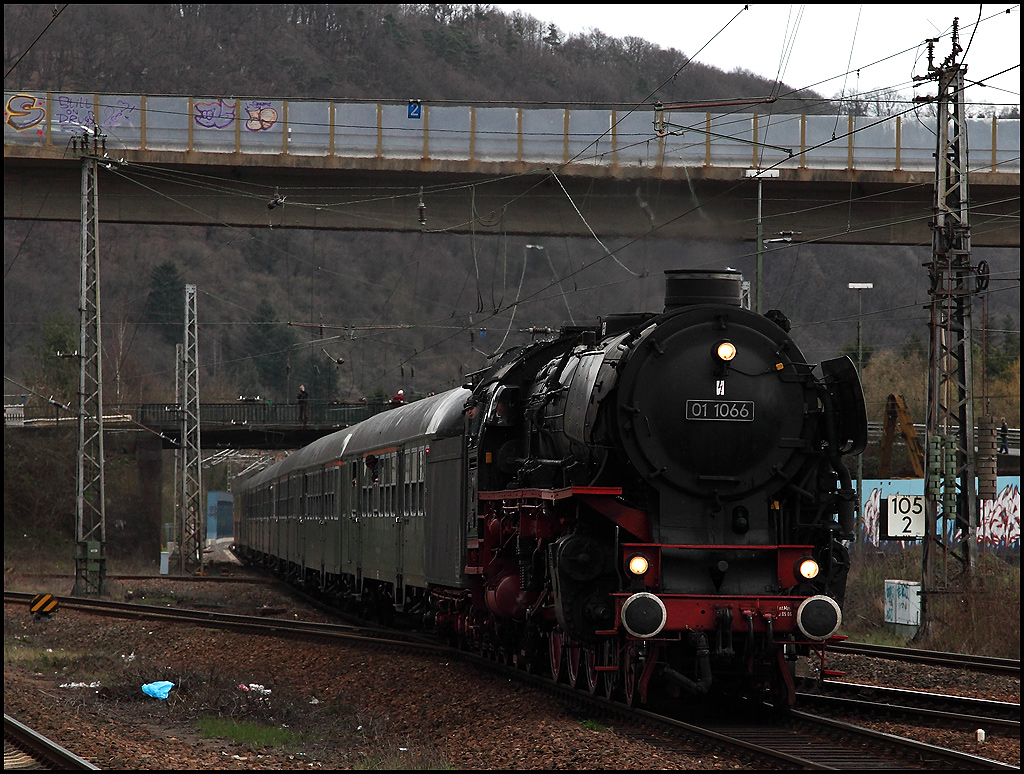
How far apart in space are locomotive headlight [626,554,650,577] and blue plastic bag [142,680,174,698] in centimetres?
573

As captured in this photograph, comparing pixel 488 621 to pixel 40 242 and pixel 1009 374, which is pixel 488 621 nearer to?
pixel 1009 374

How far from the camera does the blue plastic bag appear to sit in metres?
13.0

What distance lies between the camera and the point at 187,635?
1931 cm

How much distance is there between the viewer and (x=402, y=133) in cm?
2612

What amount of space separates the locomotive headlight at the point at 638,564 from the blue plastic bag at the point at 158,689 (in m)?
5.73

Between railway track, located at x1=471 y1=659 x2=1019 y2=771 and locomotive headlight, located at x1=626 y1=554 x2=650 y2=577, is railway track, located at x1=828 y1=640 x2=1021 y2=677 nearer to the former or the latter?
railway track, located at x1=471 y1=659 x2=1019 y2=771

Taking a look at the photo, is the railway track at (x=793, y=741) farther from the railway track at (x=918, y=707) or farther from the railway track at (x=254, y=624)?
the railway track at (x=254, y=624)

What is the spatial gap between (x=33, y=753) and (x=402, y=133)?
18.8m

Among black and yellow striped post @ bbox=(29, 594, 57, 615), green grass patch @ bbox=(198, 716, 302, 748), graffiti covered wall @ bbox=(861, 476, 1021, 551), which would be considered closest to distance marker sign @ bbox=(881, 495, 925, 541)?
graffiti covered wall @ bbox=(861, 476, 1021, 551)

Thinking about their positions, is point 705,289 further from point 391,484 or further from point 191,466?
point 191,466

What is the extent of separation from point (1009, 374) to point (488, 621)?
5506 centimetres

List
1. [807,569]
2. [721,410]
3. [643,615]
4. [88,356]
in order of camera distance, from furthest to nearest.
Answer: [88,356] → [721,410] → [807,569] → [643,615]

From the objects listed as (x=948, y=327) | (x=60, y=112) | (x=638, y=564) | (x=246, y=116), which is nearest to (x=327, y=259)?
(x=60, y=112)

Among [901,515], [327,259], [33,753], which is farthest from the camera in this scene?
[327,259]
